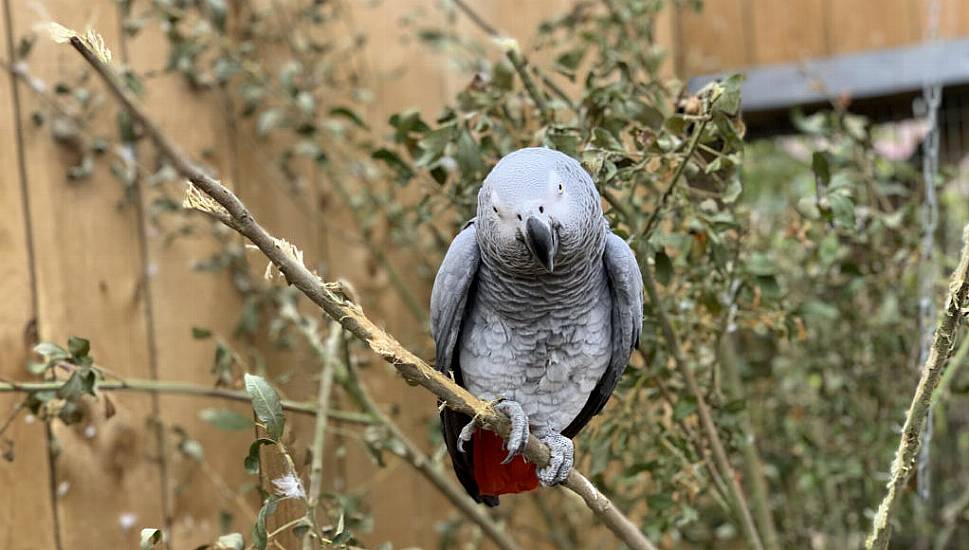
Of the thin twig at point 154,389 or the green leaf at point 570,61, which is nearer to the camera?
the thin twig at point 154,389

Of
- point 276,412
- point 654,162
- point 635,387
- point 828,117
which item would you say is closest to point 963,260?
point 654,162

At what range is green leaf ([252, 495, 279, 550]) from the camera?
2.18 ft

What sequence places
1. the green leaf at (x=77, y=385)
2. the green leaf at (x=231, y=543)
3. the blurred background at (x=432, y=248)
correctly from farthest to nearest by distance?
the blurred background at (x=432, y=248) < the green leaf at (x=77, y=385) < the green leaf at (x=231, y=543)

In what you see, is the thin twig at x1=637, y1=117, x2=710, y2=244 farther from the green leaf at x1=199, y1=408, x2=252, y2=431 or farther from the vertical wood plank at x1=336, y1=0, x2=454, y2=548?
the vertical wood plank at x1=336, y1=0, x2=454, y2=548

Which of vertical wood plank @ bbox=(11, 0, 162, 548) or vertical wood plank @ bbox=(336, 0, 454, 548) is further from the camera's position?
vertical wood plank @ bbox=(336, 0, 454, 548)

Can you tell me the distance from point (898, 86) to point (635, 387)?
967 millimetres

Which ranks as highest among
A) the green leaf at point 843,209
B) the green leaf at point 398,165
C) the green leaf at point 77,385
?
the green leaf at point 398,165

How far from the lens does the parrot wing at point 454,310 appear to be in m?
0.75

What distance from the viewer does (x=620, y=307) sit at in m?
0.79

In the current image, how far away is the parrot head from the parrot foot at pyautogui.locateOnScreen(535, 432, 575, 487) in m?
0.19

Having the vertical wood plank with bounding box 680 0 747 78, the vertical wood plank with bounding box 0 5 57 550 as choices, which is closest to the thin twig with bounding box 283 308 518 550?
the vertical wood plank with bounding box 0 5 57 550

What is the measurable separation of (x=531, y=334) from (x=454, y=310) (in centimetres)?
7

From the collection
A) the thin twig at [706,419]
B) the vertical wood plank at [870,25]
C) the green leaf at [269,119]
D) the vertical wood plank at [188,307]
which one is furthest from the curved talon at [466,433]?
the vertical wood plank at [870,25]

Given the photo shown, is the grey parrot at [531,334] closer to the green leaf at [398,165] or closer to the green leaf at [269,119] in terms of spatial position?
the green leaf at [398,165]
